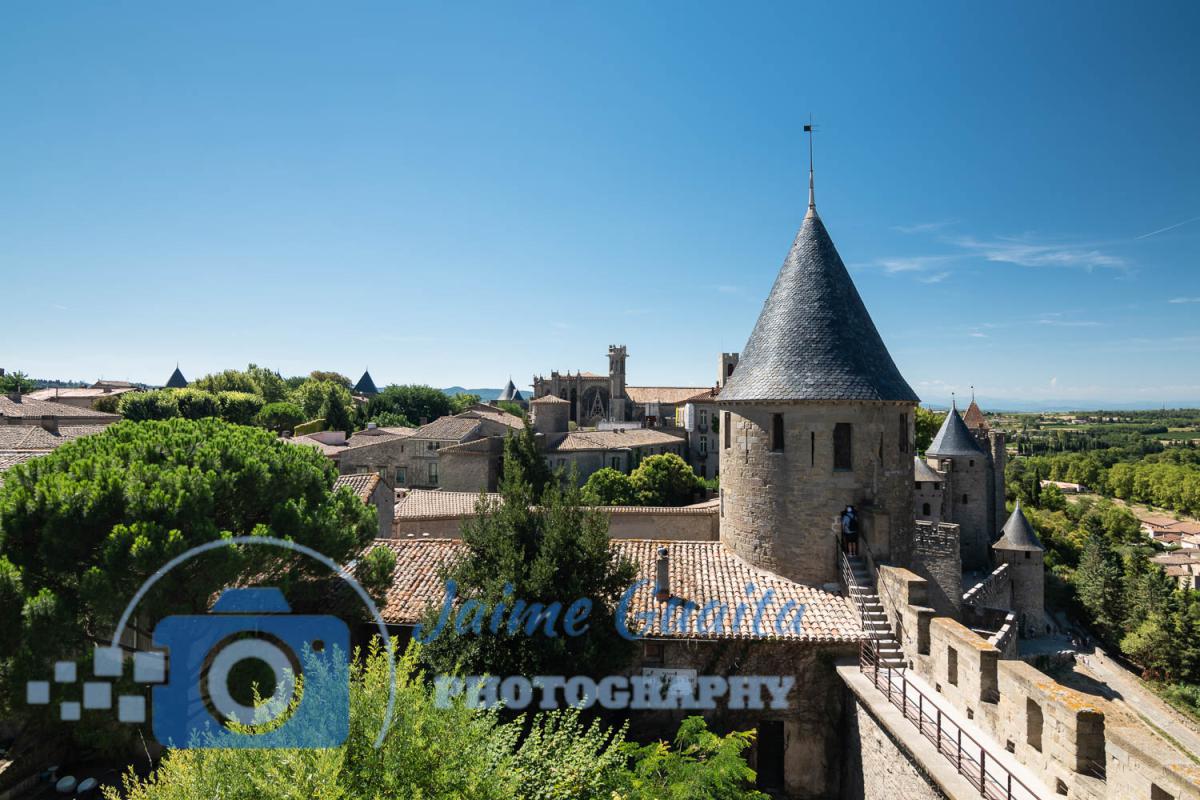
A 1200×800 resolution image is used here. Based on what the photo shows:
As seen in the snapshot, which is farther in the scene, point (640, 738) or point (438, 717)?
point (640, 738)

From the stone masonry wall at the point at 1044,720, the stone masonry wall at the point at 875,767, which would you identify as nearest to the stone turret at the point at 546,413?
the stone masonry wall at the point at 875,767

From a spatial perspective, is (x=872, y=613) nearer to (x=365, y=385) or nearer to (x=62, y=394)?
(x=62, y=394)

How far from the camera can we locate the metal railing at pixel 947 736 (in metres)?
7.37

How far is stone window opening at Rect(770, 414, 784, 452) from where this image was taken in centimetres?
1381

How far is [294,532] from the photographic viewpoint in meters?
11.5

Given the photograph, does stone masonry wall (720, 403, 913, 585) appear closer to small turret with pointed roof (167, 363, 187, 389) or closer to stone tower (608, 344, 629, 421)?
stone tower (608, 344, 629, 421)

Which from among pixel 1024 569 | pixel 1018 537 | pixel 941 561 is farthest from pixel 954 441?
pixel 941 561

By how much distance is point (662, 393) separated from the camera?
293 feet

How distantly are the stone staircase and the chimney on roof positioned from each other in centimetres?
377

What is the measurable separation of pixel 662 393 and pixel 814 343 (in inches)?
2977

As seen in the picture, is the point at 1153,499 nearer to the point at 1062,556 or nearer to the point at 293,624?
the point at 1062,556

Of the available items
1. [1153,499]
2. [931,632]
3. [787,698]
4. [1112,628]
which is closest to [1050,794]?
[931,632]

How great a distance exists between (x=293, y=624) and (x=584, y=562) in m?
5.58

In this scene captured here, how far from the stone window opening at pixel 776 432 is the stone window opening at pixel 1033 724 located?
670 centimetres
